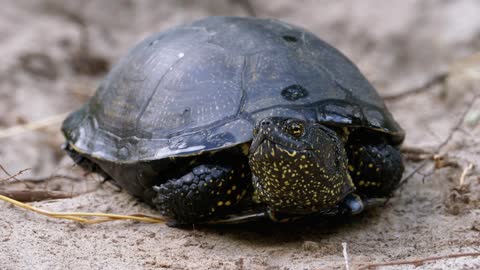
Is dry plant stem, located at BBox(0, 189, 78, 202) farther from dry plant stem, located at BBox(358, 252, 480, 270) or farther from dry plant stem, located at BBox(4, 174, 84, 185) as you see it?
dry plant stem, located at BBox(358, 252, 480, 270)

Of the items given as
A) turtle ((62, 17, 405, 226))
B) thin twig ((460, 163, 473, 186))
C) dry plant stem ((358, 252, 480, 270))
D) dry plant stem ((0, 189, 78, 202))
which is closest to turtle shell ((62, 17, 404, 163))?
turtle ((62, 17, 405, 226))

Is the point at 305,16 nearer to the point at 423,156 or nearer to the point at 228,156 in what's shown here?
the point at 423,156

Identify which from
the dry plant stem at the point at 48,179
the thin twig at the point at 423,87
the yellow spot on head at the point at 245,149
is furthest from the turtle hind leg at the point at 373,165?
the thin twig at the point at 423,87

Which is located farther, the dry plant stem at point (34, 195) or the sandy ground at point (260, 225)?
the dry plant stem at point (34, 195)

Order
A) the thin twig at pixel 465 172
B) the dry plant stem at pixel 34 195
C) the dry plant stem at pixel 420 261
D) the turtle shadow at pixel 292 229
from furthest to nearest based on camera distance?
the thin twig at pixel 465 172, the dry plant stem at pixel 34 195, the turtle shadow at pixel 292 229, the dry plant stem at pixel 420 261

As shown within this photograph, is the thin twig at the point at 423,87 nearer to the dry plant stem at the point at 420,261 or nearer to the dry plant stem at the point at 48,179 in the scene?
the dry plant stem at the point at 48,179

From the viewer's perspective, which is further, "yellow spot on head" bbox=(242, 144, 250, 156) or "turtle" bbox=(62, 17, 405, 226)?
"yellow spot on head" bbox=(242, 144, 250, 156)

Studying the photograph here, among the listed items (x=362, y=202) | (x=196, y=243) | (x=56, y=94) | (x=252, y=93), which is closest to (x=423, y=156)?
(x=362, y=202)

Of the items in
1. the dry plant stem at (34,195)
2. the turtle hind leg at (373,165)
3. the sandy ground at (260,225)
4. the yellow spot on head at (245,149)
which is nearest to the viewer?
the sandy ground at (260,225)
